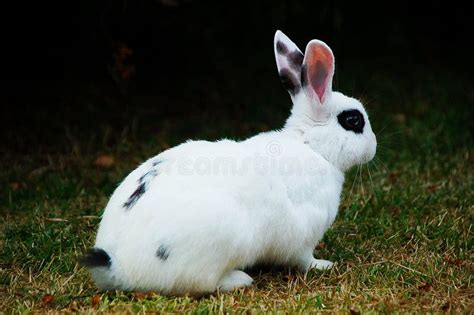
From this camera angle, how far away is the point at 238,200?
11.6 ft

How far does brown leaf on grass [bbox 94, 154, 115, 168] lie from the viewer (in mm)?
5902

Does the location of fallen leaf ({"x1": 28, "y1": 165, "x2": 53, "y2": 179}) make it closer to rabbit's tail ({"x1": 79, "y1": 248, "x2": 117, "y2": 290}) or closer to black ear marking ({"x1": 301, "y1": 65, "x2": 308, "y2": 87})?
rabbit's tail ({"x1": 79, "y1": 248, "x2": 117, "y2": 290})

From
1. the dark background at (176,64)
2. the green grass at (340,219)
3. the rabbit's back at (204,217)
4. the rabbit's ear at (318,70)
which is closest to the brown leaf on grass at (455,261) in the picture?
the green grass at (340,219)

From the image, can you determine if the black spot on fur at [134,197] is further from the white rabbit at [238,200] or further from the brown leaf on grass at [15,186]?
the brown leaf on grass at [15,186]

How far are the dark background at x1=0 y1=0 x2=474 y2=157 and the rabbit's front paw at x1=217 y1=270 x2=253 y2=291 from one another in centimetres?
290

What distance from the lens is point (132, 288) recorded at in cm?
350

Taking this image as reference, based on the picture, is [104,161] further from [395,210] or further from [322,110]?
[322,110]

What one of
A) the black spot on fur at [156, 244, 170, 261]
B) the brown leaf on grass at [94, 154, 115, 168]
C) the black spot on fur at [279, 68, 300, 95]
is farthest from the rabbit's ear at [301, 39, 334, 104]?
the brown leaf on grass at [94, 154, 115, 168]

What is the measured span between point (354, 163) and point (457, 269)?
733 millimetres

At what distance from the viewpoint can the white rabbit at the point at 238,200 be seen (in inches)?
134

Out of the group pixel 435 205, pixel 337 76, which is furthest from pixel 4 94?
pixel 435 205

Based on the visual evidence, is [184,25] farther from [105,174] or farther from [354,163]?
[354,163]

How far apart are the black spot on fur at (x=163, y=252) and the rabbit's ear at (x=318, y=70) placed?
118 cm

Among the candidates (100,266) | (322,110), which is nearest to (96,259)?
(100,266)
